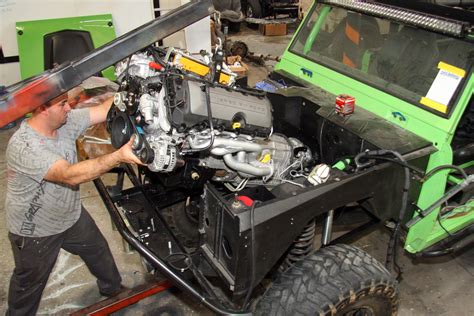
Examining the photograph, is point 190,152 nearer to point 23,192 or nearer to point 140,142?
point 140,142

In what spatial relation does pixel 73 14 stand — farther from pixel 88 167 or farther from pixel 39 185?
pixel 88 167

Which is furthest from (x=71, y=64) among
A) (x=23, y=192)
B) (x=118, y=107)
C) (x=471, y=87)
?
(x=471, y=87)

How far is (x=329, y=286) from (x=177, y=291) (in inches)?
58.7

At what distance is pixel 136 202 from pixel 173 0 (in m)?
5.01

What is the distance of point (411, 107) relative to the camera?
100 inches

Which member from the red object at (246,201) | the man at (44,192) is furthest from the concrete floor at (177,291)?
the red object at (246,201)

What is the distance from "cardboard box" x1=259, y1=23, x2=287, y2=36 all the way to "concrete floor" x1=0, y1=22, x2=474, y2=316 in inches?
290

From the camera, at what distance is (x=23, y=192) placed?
2395 mm

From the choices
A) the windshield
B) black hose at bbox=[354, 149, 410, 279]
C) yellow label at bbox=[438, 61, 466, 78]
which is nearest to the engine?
black hose at bbox=[354, 149, 410, 279]

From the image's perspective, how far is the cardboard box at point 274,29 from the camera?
32.9ft

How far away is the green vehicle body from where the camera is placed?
2369mm

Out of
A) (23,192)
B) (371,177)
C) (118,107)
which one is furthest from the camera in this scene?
(23,192)

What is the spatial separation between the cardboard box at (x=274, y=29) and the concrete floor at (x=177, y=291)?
7.37 metres

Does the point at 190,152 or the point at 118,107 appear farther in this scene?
the point at 118,107
